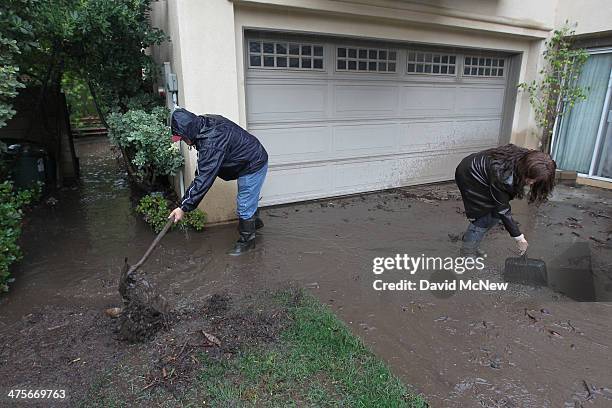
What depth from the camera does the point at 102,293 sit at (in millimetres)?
3449

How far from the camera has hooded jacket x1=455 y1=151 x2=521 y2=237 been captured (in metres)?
3.36

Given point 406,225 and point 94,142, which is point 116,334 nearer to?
point 406,225

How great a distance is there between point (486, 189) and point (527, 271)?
851mm

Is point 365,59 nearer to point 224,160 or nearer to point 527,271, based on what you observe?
point 224,160

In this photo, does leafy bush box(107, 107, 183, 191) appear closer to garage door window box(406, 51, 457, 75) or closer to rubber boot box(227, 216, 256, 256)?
rubber boot box(227, 216, 256, 256)

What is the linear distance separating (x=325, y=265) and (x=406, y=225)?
1743 millimetres

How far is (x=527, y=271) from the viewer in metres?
3.62

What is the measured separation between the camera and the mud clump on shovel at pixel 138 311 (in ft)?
8.80

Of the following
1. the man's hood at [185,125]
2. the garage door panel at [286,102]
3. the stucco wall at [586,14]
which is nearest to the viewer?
the man's hood at [185,125]

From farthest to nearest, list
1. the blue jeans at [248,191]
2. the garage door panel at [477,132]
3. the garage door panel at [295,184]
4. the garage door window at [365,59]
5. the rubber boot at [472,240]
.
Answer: the garage door panel at [477,132] < the garage door window at [365,59] < the garage door panel at [295,184] < the blue jeans at [248,191] < the rubber boot at [472,240]

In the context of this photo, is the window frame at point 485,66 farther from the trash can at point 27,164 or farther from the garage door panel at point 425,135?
the trash can at point 27,164

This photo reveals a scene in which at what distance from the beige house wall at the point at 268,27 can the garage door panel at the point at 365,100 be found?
0.77m

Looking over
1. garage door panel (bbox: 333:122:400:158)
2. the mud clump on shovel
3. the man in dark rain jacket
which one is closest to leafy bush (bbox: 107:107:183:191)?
the man in dark rain jacket

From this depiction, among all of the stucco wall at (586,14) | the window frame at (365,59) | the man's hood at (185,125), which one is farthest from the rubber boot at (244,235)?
the stucco wall at (586,14)
